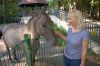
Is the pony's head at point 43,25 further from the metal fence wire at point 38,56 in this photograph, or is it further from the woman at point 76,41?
the woman at point 76,41

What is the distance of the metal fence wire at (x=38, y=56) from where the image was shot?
5.79 meters

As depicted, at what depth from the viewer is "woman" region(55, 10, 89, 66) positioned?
14.0 feet

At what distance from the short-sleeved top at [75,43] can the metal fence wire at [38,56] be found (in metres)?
1.16

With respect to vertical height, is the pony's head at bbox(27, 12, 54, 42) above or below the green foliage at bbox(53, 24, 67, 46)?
above

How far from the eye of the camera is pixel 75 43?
4.42 meters

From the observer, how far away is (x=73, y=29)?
14.6 feet

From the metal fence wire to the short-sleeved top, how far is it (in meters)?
1.16

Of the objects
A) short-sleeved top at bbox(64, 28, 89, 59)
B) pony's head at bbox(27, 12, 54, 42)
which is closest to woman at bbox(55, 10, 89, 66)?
short-sleeved top at bbox(64, 28, 89, 59)

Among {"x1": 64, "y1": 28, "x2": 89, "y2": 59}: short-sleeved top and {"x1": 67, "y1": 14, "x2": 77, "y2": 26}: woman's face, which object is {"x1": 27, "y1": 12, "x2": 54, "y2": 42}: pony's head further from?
{"x1": 67, "y1": 14, "x2": 77, "y2": 26}: woman's face

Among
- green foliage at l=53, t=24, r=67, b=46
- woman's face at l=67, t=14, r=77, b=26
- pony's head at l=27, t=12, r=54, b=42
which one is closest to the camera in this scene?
woman's face at l=67, t=14, r=77, b=26

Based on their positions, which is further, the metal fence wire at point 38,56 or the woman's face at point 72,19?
the metal fence wire at point 38,56

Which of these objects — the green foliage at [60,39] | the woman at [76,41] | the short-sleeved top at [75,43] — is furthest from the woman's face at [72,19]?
the green foliage at [60,39]

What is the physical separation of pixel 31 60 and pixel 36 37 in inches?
46.5

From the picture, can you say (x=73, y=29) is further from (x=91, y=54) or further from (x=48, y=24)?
(x=91, y=54)
